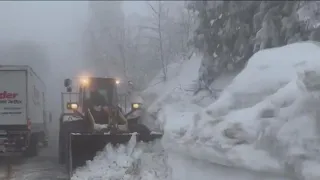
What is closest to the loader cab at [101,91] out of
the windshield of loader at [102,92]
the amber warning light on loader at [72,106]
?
the windshield of loader at [102,92]

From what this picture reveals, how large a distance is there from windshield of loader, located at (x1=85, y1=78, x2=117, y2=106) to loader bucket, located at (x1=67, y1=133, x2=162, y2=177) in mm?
3391

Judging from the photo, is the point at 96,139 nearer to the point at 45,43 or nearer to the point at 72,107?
the point at 72,107

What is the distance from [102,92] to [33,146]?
2931mm

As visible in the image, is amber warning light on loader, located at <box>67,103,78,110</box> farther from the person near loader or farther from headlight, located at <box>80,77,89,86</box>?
headlight, located at <box>80,77,89,86</box>

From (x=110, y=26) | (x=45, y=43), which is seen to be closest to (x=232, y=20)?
(x=45, y=43)

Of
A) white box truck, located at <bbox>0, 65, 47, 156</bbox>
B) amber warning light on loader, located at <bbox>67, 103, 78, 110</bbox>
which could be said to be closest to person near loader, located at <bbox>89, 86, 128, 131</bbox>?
amber warning light on loader, located at <bbox>67, 103, 78, 110</bbox>

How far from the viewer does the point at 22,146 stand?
15203 millimetres

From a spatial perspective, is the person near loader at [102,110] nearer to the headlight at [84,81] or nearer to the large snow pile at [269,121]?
the headlight at [84,81]

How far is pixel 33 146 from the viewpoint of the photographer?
17031 millimetres

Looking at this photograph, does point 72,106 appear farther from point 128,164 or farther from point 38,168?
point 128,164

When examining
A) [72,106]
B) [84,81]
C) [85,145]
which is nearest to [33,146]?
[72,106]

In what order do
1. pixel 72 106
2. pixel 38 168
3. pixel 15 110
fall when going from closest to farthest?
pixel 38 168, pixel 15 110, pixel 72 106

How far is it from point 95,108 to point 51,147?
16.9 ft

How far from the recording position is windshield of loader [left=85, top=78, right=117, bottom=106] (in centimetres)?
1658
